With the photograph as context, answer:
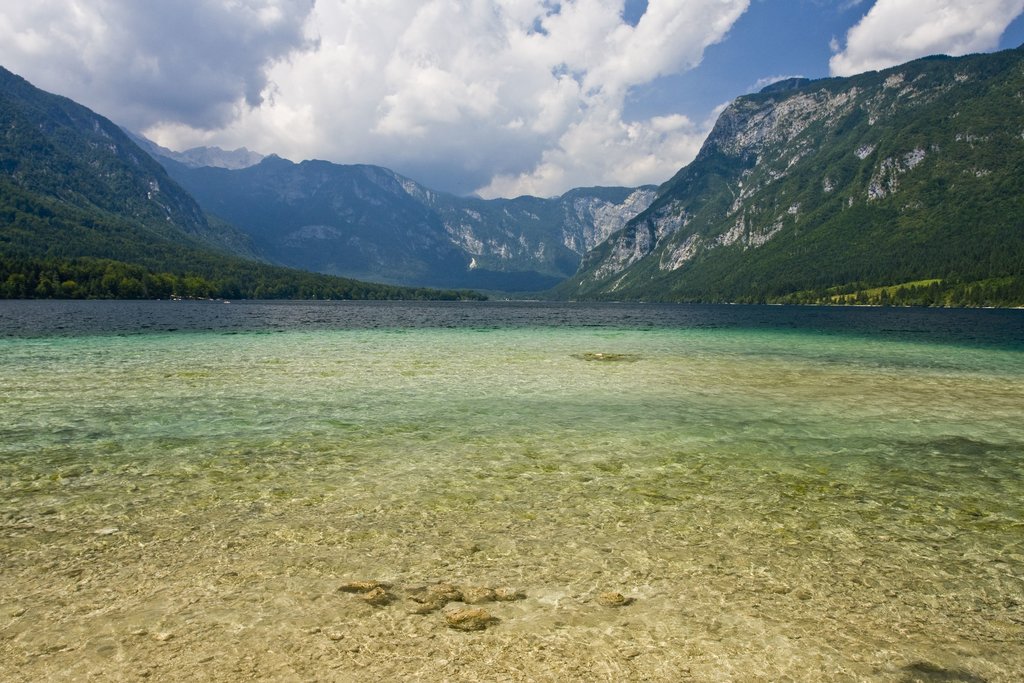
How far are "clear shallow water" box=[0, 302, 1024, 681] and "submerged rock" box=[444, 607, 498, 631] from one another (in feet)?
0.63

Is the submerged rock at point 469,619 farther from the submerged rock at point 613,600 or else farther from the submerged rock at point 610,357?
the submerged rock at point 610,357

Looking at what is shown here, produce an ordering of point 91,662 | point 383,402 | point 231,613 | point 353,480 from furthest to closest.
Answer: point 383,402, point 353,480, point 231,613, point 91,662

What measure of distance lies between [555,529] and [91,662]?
7664 mm

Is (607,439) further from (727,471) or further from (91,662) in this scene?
(91,662)

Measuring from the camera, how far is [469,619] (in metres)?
7.86

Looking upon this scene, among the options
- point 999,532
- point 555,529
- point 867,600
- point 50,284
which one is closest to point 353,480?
point 555,529

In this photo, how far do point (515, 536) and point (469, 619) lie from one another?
126 inches

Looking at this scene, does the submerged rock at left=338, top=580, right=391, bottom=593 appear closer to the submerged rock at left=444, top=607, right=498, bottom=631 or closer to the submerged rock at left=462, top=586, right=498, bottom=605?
the submerged rock at left=462, top=586, right=498, bottom=605

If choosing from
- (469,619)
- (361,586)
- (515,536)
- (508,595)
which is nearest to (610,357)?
(515,536)

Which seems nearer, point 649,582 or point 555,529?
point 649,582

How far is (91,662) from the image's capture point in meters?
6.77

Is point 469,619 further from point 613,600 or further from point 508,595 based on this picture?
point 613,600

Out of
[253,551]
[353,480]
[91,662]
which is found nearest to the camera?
[91,662]

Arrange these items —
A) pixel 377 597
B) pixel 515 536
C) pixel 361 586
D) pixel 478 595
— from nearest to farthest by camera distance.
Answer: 1. pixel 377 597
2. pixel 478 595
3. pixel 361 586
4. pixel 515 536
